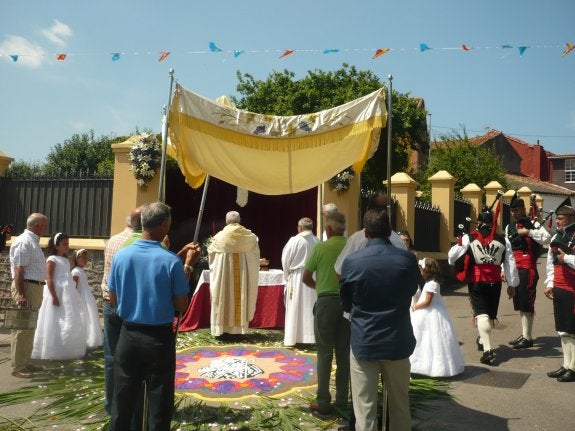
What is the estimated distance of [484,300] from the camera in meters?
7.35

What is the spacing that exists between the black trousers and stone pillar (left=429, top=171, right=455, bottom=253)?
1274 cm

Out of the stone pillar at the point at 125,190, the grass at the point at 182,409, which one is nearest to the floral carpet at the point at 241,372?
the grass at the point at 182,409

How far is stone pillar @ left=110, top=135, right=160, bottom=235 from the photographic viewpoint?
10.5 m

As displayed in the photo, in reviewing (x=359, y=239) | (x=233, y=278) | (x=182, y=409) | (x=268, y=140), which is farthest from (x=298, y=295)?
(x=359, y=239)

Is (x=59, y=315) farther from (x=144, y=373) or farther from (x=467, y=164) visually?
(x=467, y=164)

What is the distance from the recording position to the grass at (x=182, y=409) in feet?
15.4

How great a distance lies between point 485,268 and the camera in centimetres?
745

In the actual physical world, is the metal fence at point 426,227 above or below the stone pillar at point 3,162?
below

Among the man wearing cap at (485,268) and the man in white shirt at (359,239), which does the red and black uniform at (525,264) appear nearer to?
the man wearing cap at (485,268)

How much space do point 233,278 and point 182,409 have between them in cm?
362

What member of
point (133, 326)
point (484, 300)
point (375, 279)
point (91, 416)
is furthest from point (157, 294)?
point (484, 300)

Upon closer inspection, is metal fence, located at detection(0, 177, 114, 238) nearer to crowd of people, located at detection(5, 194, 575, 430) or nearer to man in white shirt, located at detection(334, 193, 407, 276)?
crowd of people, located at detection(5, 194, 575, 430)

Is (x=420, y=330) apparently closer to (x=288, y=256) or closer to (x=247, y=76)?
(x=288, y=256)

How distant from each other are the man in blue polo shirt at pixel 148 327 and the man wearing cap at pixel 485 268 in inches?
186
